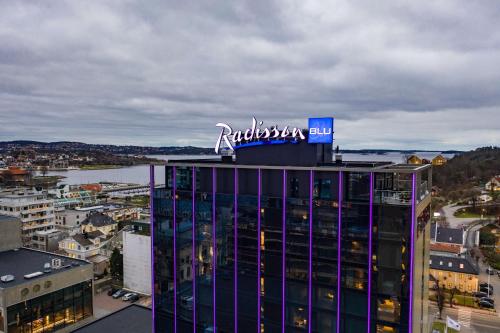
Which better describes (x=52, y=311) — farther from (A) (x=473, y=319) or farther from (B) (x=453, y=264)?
(B) (x=453, y=264)

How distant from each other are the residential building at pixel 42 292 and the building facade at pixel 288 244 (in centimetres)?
2652

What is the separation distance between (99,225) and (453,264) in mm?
104770

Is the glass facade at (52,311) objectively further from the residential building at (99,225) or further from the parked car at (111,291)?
the residential building at (99,225)

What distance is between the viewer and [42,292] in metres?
56.2

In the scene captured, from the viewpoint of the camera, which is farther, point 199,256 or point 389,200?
point 199,256

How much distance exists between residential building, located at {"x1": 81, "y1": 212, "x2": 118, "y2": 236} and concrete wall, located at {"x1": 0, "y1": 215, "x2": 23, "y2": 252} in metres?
46.9

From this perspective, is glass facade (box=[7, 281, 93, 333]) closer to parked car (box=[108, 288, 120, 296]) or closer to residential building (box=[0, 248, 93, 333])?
residential building (box=[0, 248, 93, 333])

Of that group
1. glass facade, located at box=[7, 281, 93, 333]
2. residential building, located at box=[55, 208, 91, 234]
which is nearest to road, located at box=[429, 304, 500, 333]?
glass facade, located at box=[7, 281, 93, 333]

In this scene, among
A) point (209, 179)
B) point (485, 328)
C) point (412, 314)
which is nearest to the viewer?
point (412, 314)

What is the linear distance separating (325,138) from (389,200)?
840cm

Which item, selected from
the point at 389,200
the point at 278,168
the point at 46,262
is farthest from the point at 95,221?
the point at 389,200

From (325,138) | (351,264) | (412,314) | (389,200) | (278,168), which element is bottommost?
(412,314)

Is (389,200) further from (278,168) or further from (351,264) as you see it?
(278,168)

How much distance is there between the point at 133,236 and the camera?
268 feet
